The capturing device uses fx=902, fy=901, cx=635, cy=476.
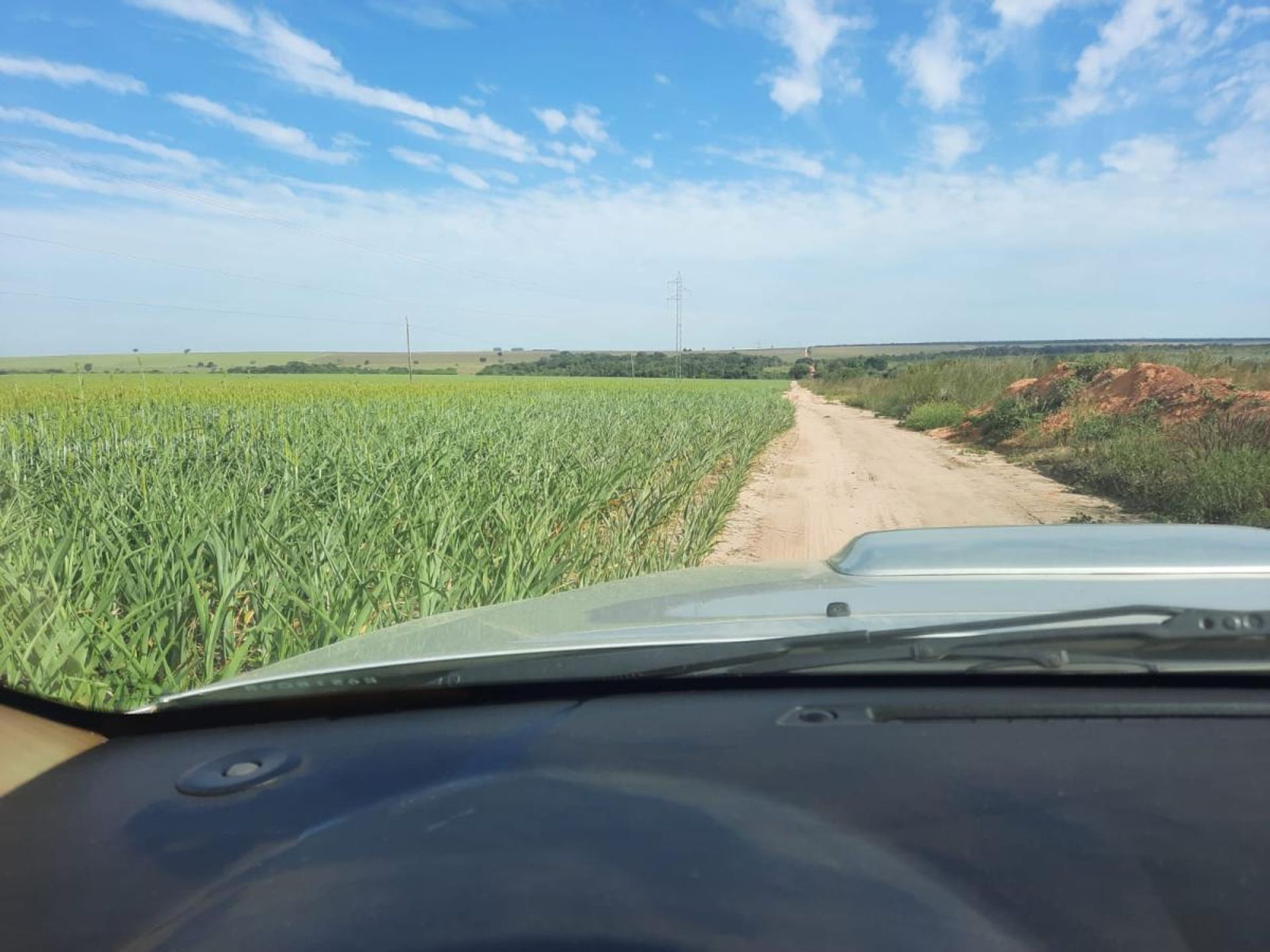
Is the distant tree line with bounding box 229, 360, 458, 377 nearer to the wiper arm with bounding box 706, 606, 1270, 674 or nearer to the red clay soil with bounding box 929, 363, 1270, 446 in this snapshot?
the red clay soil with bounding box 929, 363, 1270, 446

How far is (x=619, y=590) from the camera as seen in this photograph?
2979 millimetres

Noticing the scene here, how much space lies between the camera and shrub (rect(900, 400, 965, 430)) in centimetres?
2503

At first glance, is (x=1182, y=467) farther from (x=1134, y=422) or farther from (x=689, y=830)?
(x=689, y=830)

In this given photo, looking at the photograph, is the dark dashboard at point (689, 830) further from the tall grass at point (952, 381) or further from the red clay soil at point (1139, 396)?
the tall grass at point (952, 381)

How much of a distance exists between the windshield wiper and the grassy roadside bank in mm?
6964

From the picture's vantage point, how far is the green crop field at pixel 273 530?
314 centimetres

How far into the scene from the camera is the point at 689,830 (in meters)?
1.32

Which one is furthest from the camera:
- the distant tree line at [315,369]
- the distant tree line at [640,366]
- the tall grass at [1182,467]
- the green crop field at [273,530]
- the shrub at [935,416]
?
the distant tree line at [640,366]

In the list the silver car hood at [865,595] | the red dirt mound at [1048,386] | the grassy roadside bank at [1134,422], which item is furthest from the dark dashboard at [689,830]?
the red dirt mound at [1048,386]

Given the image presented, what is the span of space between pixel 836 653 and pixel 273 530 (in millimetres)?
3286

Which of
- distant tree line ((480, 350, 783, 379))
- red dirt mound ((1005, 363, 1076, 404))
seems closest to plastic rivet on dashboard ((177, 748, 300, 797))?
red dirt mound ((1005, 363, 1076, 404))

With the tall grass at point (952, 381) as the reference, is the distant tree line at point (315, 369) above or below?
above

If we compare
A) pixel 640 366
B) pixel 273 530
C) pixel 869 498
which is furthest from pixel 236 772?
pixel 640 366

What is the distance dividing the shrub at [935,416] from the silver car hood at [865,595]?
22.1m
